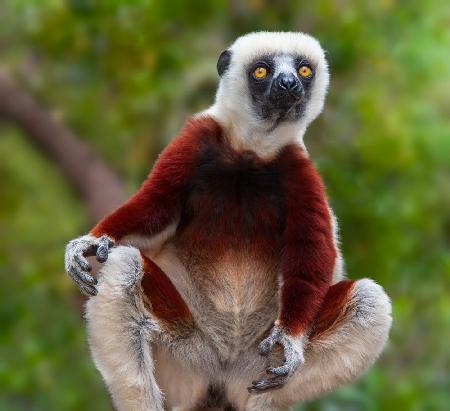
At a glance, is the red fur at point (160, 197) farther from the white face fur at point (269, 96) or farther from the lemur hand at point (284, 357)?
the lemur hand at point (284, 357)

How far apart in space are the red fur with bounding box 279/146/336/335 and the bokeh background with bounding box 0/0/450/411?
3695 millimetres

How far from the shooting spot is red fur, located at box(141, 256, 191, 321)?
193 inches

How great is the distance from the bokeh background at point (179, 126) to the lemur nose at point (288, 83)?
12.3 ft

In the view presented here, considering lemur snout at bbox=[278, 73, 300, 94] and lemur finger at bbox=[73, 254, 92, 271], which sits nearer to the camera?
lemur finger at bbox=[73, 254, 92, 271]

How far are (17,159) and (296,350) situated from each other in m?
7.89

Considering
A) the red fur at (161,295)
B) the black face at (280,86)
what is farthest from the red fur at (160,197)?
the black face at (280,86)

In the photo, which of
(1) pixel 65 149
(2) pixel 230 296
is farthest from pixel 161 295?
(1) pixel 65 149

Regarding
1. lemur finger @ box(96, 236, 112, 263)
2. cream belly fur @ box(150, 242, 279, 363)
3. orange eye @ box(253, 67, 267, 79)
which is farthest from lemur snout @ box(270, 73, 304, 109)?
lemur finger @ box(96, 236, 112, 263)

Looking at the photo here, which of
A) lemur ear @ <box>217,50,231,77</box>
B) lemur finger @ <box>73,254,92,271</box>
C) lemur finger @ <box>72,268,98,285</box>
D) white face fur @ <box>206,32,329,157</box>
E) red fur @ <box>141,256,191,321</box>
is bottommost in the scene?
red fur @ <box>141,256,191,321</box>

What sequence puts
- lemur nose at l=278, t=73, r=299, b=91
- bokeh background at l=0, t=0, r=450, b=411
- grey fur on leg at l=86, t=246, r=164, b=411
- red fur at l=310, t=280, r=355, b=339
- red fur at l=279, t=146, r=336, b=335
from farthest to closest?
bokeh background at l=0, t=0, r=450, b=411 → lemur nose at l=278, t=73, r=299, b=91 → red fur at l=310, t=280, r=355, b=339 → red fur at l=279, t=146, r=336, b=335 → grey fur on leg at l=86, t=246, r=164, b=411

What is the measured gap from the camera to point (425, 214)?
33.6 feet

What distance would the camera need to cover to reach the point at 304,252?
195 inches

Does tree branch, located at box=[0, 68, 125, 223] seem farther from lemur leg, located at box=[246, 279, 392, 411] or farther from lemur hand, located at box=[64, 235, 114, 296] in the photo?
lemur leg, located at box=[246, 279, 392, 411]

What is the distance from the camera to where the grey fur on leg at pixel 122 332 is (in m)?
4.75
